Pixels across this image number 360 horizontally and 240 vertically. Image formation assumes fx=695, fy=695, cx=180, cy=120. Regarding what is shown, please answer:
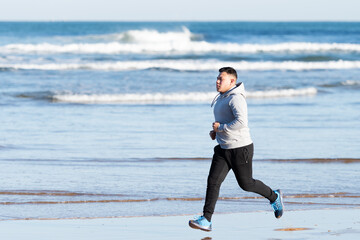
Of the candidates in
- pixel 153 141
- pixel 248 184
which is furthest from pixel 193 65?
pixel 248 184

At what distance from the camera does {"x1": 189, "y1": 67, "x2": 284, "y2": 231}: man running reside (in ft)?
18.7

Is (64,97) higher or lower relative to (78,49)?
lower

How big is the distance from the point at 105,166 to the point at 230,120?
3.96 m

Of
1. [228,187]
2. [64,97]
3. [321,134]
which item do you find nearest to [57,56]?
[64,97]

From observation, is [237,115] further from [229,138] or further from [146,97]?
[146,97]

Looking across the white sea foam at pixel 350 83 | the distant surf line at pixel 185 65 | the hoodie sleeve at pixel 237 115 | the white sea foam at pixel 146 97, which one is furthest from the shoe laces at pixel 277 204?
the distant surf line at pixel 185 65

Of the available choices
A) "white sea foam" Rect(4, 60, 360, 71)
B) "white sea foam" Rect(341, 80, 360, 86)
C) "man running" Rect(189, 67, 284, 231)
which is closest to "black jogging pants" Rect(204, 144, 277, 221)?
"man running" Rect(189, 67, 284, 231)

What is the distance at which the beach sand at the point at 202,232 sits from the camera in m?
5.77

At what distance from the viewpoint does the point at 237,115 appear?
5.65 m

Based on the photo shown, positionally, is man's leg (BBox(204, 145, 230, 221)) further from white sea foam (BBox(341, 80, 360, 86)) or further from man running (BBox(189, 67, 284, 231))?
white sea foam (BBox(341, 80, 360, 86))

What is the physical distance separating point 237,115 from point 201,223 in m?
0.95

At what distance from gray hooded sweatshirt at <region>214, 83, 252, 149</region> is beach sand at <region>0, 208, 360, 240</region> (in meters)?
0.79

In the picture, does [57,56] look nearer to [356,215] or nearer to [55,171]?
[55,171]

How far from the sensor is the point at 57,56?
1414 inches
